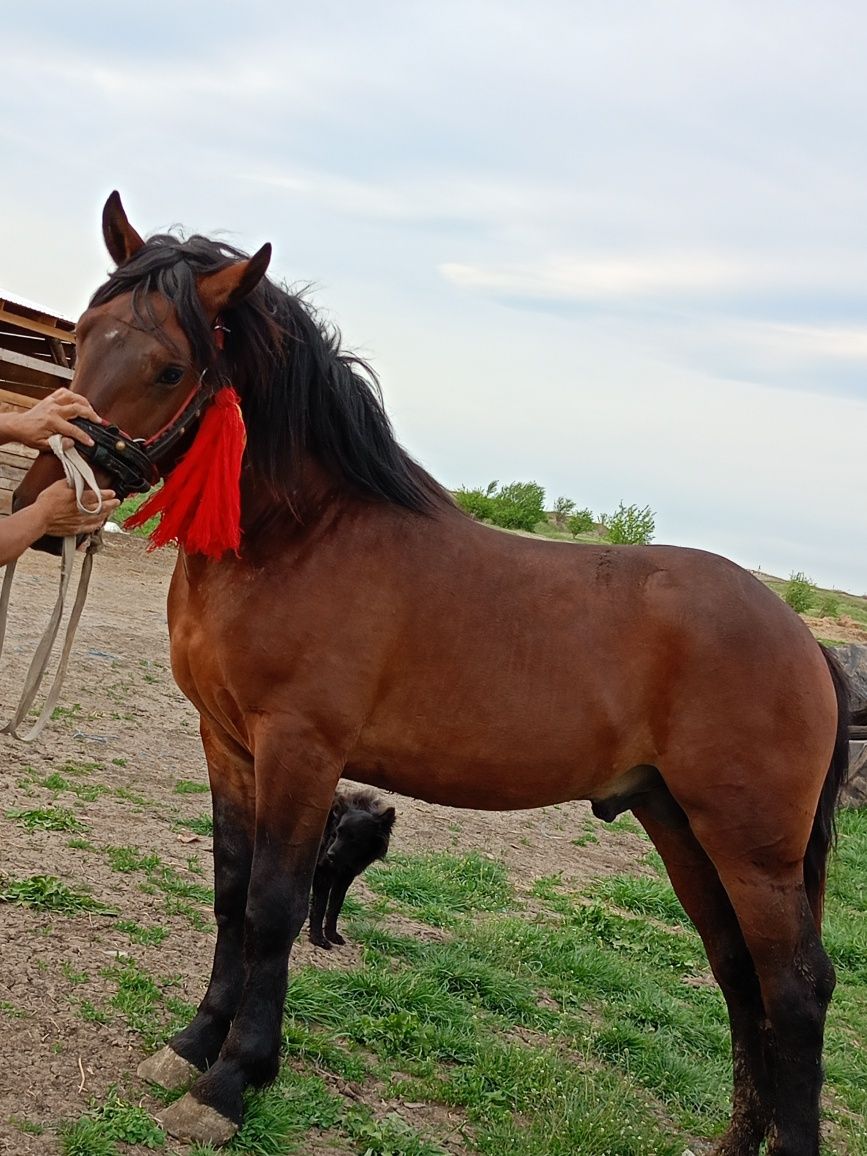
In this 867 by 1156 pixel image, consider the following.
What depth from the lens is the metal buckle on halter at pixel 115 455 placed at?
3.36 metres

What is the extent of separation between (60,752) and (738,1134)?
16.4 feet

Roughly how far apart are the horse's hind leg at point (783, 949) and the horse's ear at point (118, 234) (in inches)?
111

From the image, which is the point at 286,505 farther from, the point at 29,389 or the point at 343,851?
the point at 29,389

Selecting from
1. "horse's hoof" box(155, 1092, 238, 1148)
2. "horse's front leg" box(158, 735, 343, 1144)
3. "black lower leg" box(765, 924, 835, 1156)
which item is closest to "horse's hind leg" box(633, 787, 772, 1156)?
"black lower leg" box(765, 924, 835, 1156)

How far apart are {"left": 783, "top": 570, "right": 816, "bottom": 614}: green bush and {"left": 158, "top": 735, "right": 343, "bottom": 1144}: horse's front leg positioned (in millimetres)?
23426

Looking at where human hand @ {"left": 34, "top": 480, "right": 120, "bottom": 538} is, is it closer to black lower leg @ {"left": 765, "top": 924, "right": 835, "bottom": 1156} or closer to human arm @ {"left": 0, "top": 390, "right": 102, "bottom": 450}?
human arm @ {"left": 0, "top": 390, "right": 102, "bottom": 450}

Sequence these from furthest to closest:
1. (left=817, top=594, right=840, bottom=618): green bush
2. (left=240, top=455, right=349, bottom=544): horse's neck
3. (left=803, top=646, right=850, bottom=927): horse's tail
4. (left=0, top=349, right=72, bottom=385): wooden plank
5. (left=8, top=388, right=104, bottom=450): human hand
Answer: (left=817, top=594, right=840, bottom=618): green bush < (left=0, top=349, right=72, bottom=385): wooden plank < (left=803, top=646, right=850, bottom=927): horse's tail < (left=240, top=455, right=349, bottom=544): horse's neck < (left=8, top=388, right=104, bottom=450): human hand

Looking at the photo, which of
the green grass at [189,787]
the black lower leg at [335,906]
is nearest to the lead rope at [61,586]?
the black lower leg at [335,906]

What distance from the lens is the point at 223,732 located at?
13.1 ft

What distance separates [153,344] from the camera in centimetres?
343

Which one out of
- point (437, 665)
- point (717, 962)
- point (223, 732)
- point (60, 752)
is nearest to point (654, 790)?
point (717, 962)

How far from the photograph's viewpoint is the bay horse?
367 centimetres

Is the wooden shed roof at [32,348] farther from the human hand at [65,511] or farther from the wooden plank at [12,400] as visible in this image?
the human hand at [65,511]

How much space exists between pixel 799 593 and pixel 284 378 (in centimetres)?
2497
